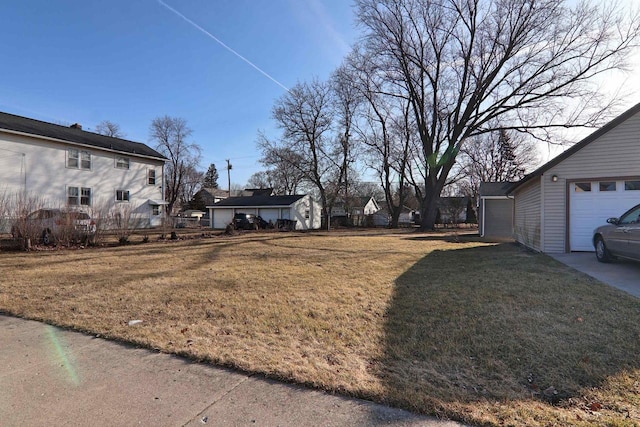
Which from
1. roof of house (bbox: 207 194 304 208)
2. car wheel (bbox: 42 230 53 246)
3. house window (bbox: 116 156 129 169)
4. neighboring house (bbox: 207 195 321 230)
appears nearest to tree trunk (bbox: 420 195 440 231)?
neighboring house (bbox: 207 195 321 230)

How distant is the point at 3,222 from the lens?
1190cm

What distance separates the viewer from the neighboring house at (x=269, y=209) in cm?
3372

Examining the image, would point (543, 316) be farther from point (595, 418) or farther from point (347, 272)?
point (347, 272)

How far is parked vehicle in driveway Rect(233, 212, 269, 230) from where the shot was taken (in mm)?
29219

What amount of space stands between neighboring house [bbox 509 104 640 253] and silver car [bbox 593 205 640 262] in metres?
1.90

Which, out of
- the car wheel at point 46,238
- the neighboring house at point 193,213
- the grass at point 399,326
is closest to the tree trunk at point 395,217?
the neighboring house at point 193,213

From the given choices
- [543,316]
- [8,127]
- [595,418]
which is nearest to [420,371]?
[595,418]

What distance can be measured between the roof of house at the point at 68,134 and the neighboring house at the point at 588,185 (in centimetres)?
2691

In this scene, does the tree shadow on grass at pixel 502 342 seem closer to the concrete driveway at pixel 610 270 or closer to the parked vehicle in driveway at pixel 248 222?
the concrete driveway at pixel 610 270

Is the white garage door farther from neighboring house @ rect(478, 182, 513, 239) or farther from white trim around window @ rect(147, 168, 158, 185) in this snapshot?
white trim around window @ rect(147, 168, 158, 185)

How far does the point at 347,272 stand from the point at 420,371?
4.92 metres

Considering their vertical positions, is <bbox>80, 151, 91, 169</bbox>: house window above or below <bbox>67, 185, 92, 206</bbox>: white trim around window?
above

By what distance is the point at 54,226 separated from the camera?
12562mm

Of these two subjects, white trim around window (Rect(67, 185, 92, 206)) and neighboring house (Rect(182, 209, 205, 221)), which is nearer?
white trim around window (Rect(67, 185, 92, 206))
